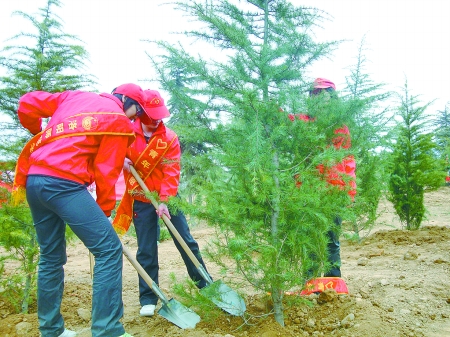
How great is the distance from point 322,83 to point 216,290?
6.31 feet

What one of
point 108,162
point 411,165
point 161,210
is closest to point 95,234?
point 108,162

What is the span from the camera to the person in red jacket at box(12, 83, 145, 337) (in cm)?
271

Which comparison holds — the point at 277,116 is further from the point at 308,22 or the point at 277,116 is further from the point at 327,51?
the point at 308,22

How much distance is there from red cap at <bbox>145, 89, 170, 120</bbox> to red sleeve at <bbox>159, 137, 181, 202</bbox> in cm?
34

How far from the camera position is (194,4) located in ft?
10.0

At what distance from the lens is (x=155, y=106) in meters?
3.63

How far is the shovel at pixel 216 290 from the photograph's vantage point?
9.95 feet

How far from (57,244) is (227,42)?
206 centimetres

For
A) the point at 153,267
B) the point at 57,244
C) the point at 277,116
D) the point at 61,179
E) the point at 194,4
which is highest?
the point at 194,4

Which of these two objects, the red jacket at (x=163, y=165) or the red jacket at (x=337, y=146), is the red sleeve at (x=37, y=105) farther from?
the red jacket at (x=337, y=146)

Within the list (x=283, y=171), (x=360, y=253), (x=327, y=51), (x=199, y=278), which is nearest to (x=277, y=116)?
(x=283, y=171)

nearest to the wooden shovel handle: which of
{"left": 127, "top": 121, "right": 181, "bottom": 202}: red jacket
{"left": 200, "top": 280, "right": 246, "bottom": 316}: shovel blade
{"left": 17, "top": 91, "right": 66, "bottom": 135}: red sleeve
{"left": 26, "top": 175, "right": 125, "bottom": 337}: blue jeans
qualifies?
{"left": 127, "top": 121, "right": 181, "bottom": 202}: red jacket

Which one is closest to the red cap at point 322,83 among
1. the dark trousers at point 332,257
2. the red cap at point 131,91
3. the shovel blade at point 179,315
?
the dark trousers at point 332,257

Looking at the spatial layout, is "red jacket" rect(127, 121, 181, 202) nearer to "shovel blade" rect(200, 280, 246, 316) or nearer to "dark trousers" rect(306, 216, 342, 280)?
"shovel blade" rect(200, 280, 246, 316)
